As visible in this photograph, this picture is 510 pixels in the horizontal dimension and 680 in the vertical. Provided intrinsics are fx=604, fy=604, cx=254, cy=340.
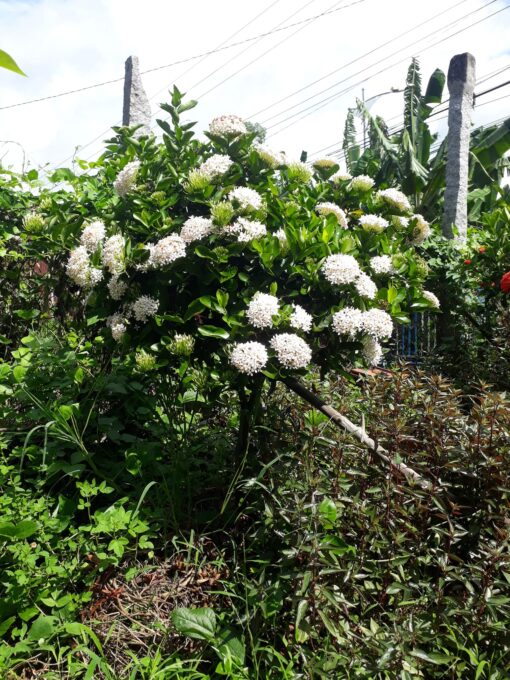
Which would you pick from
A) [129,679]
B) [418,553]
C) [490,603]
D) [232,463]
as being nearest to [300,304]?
[232,463]

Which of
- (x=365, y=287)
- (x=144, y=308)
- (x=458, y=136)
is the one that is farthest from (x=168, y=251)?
(x=458, y=136)

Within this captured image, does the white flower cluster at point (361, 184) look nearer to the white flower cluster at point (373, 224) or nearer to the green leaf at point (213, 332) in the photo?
the white flower cluster at point (373, 224)

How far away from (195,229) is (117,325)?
1.77 ft

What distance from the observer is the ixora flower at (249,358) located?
231 centimetres

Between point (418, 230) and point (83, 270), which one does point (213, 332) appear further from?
point (418, 230)

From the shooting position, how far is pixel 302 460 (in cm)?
231

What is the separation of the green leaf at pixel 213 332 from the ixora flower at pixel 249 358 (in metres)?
0.11

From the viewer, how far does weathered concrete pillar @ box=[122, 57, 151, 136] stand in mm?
7199

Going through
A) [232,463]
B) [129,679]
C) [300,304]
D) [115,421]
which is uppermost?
[300,304]

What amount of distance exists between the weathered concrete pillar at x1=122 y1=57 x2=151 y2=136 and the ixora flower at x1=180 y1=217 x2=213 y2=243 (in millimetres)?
5181

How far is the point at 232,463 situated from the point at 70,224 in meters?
1.45

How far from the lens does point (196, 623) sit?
6.93 ft

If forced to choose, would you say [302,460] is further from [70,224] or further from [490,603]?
[70,224]

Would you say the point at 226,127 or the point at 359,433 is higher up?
the point at 226,127
